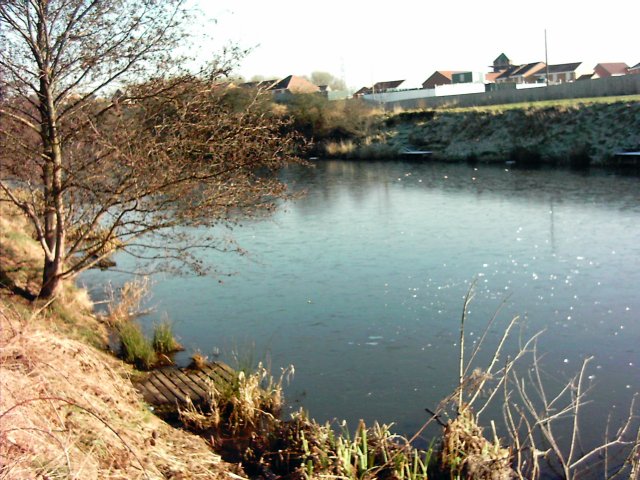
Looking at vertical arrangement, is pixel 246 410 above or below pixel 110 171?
below

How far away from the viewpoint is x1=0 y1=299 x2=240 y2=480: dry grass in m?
4.36

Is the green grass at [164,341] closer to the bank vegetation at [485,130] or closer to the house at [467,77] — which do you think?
the bank vegetation at [485,130]

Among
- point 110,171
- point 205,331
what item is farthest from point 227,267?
point 110,171

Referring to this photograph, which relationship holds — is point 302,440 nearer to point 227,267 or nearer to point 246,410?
point 246,410

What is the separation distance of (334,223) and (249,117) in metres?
9.44

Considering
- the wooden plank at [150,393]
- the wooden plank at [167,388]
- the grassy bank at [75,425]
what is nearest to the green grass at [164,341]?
the wooden plank at [167,388]

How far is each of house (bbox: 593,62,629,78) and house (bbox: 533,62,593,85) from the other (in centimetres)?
400

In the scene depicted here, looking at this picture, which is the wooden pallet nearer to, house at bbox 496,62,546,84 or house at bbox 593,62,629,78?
house at bbox 496,62,546,84

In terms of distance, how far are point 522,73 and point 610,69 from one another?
14.1m

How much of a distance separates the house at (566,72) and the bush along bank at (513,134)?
51144mm

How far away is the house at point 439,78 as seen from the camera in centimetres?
9169

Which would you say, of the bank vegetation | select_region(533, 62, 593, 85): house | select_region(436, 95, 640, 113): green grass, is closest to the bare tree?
the bank vegetation

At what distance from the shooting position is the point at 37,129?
1002 cm

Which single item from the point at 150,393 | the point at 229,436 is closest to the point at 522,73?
the point at 150,393
